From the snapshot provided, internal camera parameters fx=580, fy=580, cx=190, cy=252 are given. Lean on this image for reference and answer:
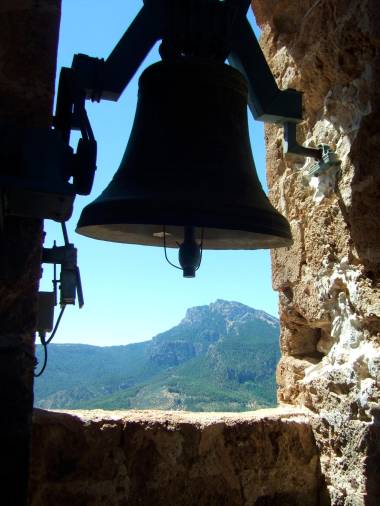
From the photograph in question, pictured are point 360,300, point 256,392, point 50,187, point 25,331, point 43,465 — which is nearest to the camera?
point 50,187

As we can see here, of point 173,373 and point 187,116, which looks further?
point 173,373

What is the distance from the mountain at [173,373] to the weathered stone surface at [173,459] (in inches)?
97.6

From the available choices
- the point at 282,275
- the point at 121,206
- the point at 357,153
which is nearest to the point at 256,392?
the point at 282,275

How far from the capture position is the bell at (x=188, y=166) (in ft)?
4.51

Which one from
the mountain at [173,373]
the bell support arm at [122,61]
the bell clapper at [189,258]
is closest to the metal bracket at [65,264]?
the bell clapper at [189,258]

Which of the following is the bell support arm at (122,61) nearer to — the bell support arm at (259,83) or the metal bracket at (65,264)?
the bell support arm at (259,83)

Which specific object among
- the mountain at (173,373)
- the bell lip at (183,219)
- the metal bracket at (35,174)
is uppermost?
the metal bracket at (35,174)

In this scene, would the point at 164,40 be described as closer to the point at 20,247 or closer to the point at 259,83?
the point at 259,83

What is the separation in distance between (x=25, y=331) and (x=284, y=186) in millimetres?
1308

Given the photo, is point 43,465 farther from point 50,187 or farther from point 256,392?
point 256,392

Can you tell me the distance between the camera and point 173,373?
10.1 meters

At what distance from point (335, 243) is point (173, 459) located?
903 mm

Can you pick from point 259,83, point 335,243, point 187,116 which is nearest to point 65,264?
point 187,116

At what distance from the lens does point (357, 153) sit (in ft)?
6.19
